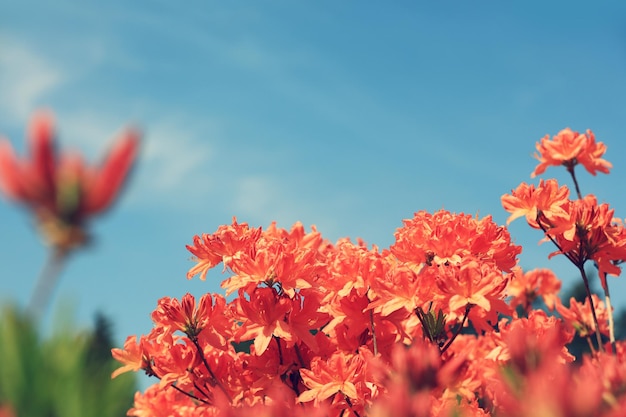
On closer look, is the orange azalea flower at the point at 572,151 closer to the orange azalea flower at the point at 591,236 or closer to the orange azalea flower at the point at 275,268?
the orange azalea flower at the point at 591,236

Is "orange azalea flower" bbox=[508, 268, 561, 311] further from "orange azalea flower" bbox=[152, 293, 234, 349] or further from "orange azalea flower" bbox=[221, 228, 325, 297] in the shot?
"orange azalea flower" bbox=[152, 293, 234, 349]

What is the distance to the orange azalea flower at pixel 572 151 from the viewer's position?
3811mm

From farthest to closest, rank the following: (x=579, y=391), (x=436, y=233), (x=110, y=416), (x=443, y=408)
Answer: (x=436, y=233), (x=443, y=408), (x=110, y=416), (x=579, y=391)

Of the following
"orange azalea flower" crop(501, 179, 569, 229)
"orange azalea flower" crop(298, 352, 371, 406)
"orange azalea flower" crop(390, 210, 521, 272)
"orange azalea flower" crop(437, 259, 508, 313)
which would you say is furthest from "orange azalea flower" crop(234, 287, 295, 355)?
"orange azalea flower" crop(501, 179, 569, 229)

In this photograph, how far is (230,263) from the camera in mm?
3055

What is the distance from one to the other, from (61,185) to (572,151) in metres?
3.16

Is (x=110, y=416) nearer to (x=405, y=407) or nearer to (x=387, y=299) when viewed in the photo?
(x=405, y=407)

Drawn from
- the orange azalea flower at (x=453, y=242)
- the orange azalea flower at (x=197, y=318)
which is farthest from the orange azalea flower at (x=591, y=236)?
the orange azalea flower at (x=197, y=318)

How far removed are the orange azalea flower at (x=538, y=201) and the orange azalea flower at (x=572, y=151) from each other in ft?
1.89

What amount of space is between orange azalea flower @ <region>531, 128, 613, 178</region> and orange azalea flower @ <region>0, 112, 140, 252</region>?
9.95ft

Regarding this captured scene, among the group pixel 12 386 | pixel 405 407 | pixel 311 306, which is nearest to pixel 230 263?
pixel 311 306

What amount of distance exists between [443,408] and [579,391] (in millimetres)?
1598

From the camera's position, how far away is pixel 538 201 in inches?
131

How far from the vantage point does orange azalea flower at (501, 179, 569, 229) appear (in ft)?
10.7
